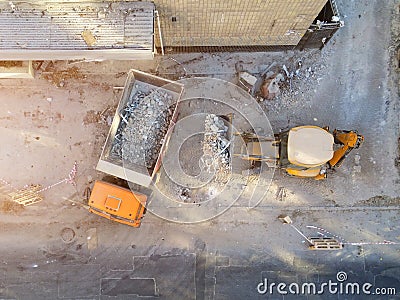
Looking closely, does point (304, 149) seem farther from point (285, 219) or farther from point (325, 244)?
point (325, 244)

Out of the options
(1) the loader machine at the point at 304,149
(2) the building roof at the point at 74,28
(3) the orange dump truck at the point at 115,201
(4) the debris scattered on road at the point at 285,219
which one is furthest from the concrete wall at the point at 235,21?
(4) the debris scattered on road at the point at 285,219

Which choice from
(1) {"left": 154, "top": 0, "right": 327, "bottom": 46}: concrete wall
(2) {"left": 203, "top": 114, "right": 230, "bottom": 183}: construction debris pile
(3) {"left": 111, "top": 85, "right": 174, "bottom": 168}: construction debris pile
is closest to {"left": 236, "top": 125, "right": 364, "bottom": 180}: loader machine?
(2) {"left": 203, "top": 114, "right": 230, "bottom": 183}: construction debris pile

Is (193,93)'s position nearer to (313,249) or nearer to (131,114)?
(131,114)

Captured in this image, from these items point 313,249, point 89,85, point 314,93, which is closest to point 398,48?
point 314,93

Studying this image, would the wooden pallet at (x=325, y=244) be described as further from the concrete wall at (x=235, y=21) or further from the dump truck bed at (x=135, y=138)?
the concrete wall at (x=235, y=21)

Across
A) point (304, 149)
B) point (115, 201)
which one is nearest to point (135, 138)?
point (115, 201)
